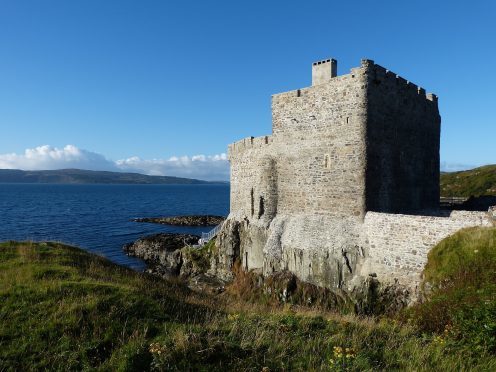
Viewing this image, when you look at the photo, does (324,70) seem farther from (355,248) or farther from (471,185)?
(471,185)

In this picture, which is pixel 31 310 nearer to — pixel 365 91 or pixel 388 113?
pixel 365 91

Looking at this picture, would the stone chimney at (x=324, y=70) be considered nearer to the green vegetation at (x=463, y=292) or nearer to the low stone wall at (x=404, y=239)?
the low stone wall at (x=404, y=239)

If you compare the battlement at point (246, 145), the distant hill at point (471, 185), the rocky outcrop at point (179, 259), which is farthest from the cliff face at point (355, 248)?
the distant hill at point (471, 185)

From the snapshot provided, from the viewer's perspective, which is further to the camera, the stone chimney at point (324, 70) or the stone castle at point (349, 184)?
the stone chimney at point (324, 70)

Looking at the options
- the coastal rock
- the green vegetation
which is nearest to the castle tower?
the green vegetation

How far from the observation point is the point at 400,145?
898 inches

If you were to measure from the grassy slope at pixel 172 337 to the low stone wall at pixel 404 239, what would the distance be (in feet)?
27.2

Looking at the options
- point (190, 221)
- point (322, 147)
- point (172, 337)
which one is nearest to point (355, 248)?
point (322, 147)

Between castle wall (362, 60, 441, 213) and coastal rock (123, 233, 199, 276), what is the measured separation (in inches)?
850

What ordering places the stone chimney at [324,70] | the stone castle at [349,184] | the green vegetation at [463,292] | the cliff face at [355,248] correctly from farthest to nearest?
the stone chimney at [324,70]
the stone castle at [349,184]
the cliff face at [355,248]
the green vegetation at [463,292]

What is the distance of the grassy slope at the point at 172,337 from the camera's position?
279 inches

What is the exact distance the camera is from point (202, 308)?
10664mm

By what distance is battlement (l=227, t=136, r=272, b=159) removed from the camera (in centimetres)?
2612

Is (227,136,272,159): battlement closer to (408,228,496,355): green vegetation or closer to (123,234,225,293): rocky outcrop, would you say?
(123,234,225,293): rocky outcrop
